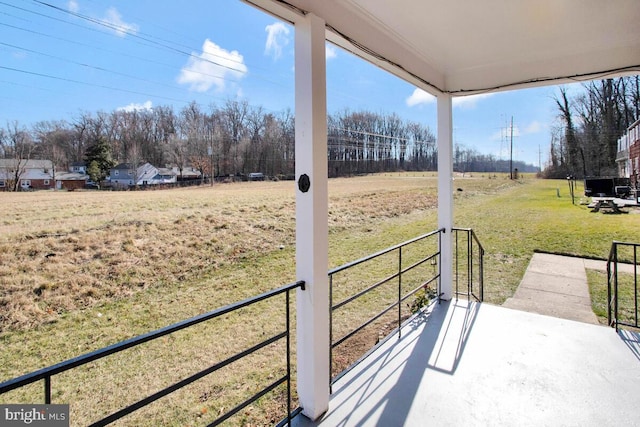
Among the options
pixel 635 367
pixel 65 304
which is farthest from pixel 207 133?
pixel 635 367

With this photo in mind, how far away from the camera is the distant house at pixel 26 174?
1.49 meters

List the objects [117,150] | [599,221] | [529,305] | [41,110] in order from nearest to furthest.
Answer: [41,110]
[117,150]
[529,305]
[599,221]

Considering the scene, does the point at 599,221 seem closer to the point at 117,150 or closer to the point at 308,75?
the point at 308,75

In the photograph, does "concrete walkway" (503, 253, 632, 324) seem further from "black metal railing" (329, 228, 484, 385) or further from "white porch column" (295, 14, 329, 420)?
"white porch column" (295, 14, 329, 420)

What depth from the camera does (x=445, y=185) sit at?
2967 millimetres

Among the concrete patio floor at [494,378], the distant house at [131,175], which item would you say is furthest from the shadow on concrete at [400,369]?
the distant house at [131,175]

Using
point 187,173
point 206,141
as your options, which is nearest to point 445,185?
point 206,141

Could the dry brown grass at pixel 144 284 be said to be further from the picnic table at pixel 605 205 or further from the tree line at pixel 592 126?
the picnic table at pixel 605 205

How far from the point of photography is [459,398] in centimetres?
169

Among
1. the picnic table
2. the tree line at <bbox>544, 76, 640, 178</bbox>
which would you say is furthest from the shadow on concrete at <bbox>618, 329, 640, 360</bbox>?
the tree line at <bbox>544, 76, 640, 178</bbox>

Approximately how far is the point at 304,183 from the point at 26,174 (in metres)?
1.35

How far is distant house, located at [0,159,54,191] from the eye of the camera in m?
1.49

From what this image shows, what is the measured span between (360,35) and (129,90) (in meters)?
1.40

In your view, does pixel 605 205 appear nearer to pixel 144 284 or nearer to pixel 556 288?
pixel 556 288
